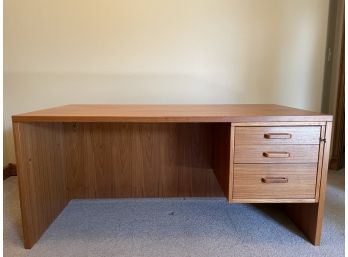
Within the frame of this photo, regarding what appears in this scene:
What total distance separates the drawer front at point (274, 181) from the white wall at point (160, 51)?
3.20 feet

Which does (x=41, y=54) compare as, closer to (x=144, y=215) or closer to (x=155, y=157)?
(x=155, y=157)

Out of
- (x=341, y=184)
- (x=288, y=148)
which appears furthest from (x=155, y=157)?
(x=341, y=184)

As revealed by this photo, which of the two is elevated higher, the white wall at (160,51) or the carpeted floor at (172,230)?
the white wall at (160,51)

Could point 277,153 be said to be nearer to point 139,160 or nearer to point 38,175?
point 139,160

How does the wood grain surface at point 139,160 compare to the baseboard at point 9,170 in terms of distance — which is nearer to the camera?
the wood grain surface at point 139,160

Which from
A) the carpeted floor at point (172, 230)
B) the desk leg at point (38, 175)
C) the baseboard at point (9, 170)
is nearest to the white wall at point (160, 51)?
the baseboard at point (9, 170)

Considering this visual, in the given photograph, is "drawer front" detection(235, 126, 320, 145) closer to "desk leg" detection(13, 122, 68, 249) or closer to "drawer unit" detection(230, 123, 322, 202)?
"drawer unit" detection(230, 123, 322, 202)

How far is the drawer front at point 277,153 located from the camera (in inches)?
44.9

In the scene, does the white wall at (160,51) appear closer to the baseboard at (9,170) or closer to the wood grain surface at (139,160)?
A: the baseboard at (9,170)

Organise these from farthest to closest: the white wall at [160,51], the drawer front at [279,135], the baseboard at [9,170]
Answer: the baseboard at [9,170] < the white wall at [160,51] < the drawer front at [279,135]

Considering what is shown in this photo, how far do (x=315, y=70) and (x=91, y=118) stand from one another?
71.5 inches

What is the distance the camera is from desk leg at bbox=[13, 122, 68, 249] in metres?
1.16

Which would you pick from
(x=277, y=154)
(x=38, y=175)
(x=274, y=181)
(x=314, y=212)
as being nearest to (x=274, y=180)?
(x=274, y=181)

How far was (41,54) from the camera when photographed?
77.1 inches
